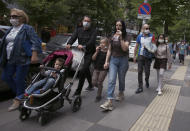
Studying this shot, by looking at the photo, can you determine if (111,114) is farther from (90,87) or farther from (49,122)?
(90,87)

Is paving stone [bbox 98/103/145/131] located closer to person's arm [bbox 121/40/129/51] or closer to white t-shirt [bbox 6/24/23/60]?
person's arm [bbox 121/40/129/51]

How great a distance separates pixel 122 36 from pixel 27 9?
34.2ft

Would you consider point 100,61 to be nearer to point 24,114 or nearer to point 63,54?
point 63,54

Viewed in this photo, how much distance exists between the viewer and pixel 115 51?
4.95m

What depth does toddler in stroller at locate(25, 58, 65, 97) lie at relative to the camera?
386 cm

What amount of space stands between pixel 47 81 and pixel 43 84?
93mm

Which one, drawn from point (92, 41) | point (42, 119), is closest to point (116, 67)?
point (92, 41)

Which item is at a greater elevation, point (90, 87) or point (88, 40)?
point (88, 40)

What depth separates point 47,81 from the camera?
398cm

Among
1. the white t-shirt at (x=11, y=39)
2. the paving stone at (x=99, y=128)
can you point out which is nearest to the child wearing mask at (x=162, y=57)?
the paving stone at (x=99, y=128)

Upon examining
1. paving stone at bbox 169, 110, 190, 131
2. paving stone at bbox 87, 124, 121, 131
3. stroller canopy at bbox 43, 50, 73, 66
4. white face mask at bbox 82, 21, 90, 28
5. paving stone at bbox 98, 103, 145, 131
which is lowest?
paving stone at bbox 169, 110, 190, 131

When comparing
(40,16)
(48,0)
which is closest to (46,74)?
(40,16)

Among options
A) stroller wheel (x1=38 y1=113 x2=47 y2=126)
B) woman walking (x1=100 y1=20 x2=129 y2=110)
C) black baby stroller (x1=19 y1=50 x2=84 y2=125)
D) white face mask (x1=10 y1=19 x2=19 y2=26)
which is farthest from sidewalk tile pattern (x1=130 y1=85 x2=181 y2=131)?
white face mask (x1=10 y1=19 x2=19 y2=26)

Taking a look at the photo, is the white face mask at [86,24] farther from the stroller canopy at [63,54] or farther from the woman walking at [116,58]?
the stroller canopy at [63,54]
